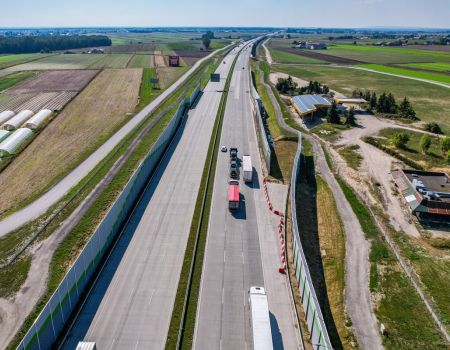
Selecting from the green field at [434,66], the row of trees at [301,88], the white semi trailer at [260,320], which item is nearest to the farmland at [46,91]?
the row of trees at [301,88]

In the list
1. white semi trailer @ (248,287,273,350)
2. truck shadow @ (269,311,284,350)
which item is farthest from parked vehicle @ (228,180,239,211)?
truck shadow @ (269,311,284,350)

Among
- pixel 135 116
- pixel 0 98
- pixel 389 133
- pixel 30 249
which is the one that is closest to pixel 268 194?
pixel 30 249

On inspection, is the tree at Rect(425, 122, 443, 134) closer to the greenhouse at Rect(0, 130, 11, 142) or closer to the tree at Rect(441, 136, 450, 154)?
the tree at Rect(441, 136, 450, 154)

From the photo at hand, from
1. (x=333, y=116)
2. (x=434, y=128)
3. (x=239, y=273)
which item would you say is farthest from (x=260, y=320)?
(x=434, y=128)

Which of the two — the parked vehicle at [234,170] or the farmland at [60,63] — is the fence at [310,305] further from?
the farmland at [60,63]

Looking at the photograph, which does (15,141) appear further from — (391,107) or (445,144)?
(391,107)
